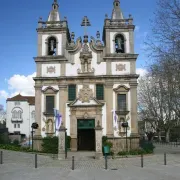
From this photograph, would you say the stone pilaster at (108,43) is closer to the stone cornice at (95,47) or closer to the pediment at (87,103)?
the stone cornice at (95,47)

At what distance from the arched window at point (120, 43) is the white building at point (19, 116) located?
152 feet

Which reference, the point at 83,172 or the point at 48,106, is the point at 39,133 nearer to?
the point at 48,106

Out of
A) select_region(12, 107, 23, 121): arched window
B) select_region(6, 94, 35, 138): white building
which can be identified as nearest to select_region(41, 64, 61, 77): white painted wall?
select_region(6, 94, 35, 138): white building

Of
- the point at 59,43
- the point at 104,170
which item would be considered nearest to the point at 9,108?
the point at 59,43

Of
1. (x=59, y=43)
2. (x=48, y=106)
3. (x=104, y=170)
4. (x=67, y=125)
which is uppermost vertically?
(x=59, y=43)

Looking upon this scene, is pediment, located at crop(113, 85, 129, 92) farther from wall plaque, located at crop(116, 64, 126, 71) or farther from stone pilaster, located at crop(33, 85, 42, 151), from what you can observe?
stone pilaster, located at crop(33, 85, 42, 151)

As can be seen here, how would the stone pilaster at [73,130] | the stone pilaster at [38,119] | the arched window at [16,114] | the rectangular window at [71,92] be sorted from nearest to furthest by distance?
the stone pilaster at [73,130], the stone pilaster at [38,119], the rectangular window at [71,92], the arched window at [16,114]

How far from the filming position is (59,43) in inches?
1188

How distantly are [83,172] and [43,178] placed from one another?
2.55 metres

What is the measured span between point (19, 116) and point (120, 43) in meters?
47.9

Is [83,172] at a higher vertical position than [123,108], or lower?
lower

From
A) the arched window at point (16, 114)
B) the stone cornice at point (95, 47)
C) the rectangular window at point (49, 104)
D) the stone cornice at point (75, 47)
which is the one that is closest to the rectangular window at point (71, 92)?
the rectangular window at point (49, 104)

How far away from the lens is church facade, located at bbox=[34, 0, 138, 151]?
28000 millimetres

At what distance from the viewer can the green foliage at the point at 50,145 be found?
26.3 meters
